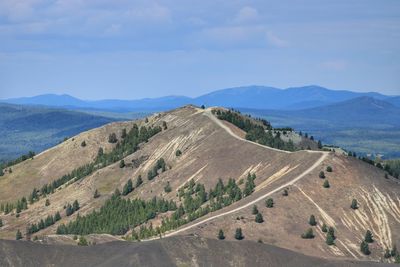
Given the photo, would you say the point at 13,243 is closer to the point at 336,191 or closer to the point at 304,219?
the point at 304,219

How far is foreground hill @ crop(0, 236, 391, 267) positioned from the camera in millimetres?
127375

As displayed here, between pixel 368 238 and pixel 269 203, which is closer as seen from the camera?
pixel 368 238

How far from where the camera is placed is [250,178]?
19812 cm

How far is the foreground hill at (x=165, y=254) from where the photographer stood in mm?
127375

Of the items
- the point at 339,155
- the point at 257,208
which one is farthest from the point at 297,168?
the point at 257,208

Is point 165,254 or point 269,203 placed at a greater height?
point 269,203

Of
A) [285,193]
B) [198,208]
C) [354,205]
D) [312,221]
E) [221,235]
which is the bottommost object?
[198,208]

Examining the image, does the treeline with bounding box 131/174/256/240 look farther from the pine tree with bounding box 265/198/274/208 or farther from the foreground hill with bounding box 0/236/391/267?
the foreground hill with bounding box 0/236/391/267

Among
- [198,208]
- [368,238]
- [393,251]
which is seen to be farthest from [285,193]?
[198,208]

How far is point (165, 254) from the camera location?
12794 centimetres

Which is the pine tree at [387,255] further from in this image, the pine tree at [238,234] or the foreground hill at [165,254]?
the pine tree at [238,234]

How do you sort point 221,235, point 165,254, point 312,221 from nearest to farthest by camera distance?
point 165,254 < point 221,235 < point 312,221

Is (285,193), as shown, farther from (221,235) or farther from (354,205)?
(221,235)

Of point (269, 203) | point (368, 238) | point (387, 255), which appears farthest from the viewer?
point (269, 203)
